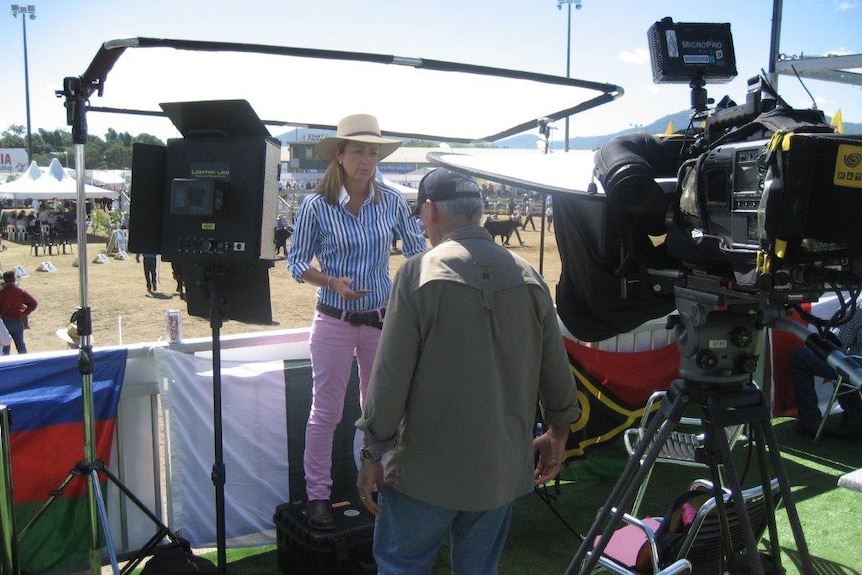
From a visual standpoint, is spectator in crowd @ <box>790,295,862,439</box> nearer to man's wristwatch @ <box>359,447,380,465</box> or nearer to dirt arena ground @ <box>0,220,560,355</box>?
man's wristwatch @ <box>359,447,380,465</box>

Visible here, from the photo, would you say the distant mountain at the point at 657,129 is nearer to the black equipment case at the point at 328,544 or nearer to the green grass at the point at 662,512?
the green grass at the point at 662,512

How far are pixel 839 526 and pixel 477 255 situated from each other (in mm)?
2984

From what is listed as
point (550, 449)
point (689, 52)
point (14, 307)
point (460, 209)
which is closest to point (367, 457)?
point (550, 449)

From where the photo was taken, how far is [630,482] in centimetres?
201

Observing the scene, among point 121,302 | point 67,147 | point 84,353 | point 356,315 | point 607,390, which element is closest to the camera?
point 84,353

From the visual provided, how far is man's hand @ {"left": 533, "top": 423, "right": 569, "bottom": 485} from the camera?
2133 mm

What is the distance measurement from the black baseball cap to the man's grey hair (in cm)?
1

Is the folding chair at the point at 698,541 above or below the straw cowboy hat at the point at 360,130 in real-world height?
below

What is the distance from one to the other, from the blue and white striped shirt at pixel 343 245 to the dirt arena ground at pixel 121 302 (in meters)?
4.54

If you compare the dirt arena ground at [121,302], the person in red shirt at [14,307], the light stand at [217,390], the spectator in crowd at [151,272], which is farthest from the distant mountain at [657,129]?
the spectator in crowd at [151,272]

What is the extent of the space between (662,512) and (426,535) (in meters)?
2.41

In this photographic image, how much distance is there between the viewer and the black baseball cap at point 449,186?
1.98 metres

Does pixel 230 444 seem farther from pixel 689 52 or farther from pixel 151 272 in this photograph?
pixel 151 272

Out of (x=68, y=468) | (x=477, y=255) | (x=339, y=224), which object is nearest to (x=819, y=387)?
(x=339, y=224)
